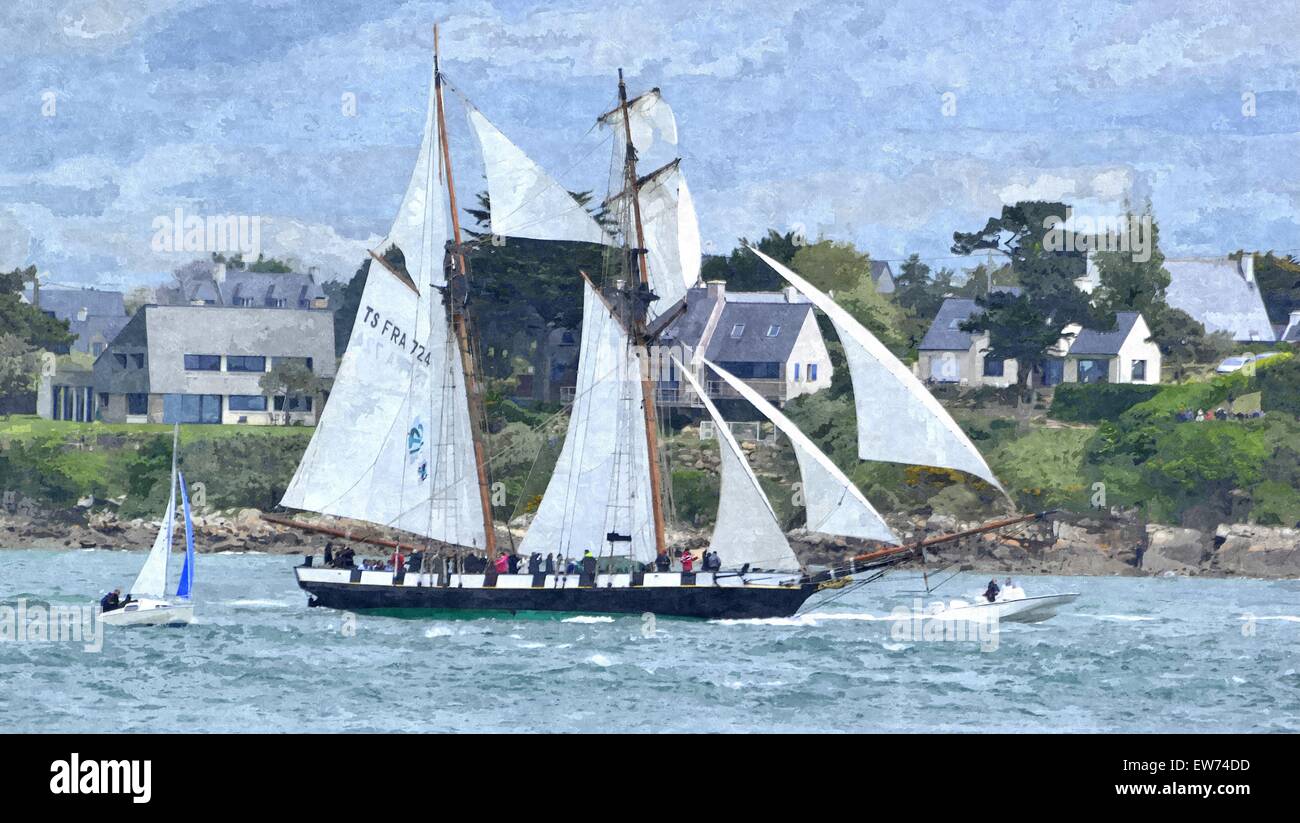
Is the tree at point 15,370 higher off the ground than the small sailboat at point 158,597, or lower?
higher

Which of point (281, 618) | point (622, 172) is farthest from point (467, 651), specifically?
point (622, 172)

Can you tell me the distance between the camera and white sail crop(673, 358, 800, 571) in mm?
48281

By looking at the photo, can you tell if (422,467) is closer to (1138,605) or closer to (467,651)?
(467,651)

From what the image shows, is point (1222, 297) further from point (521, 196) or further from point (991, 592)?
point (521, 196)

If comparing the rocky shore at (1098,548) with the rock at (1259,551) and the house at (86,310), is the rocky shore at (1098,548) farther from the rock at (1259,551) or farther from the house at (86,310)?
the house at (86,310)

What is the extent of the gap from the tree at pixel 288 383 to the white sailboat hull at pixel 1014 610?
146 feet

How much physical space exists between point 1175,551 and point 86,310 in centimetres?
10050

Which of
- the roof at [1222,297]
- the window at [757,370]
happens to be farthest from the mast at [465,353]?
the roof at [1222,297]

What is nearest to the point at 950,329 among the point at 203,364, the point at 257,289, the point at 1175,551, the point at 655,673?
the point at 1175,551

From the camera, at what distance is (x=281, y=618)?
51125 mm

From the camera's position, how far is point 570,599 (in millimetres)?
51219

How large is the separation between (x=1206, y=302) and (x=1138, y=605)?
169 feet

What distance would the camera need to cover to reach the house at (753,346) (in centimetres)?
8619

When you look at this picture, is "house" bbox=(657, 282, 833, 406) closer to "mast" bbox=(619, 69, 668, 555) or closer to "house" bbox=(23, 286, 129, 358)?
"mast" bbox=(619, 69, 668, 555)
